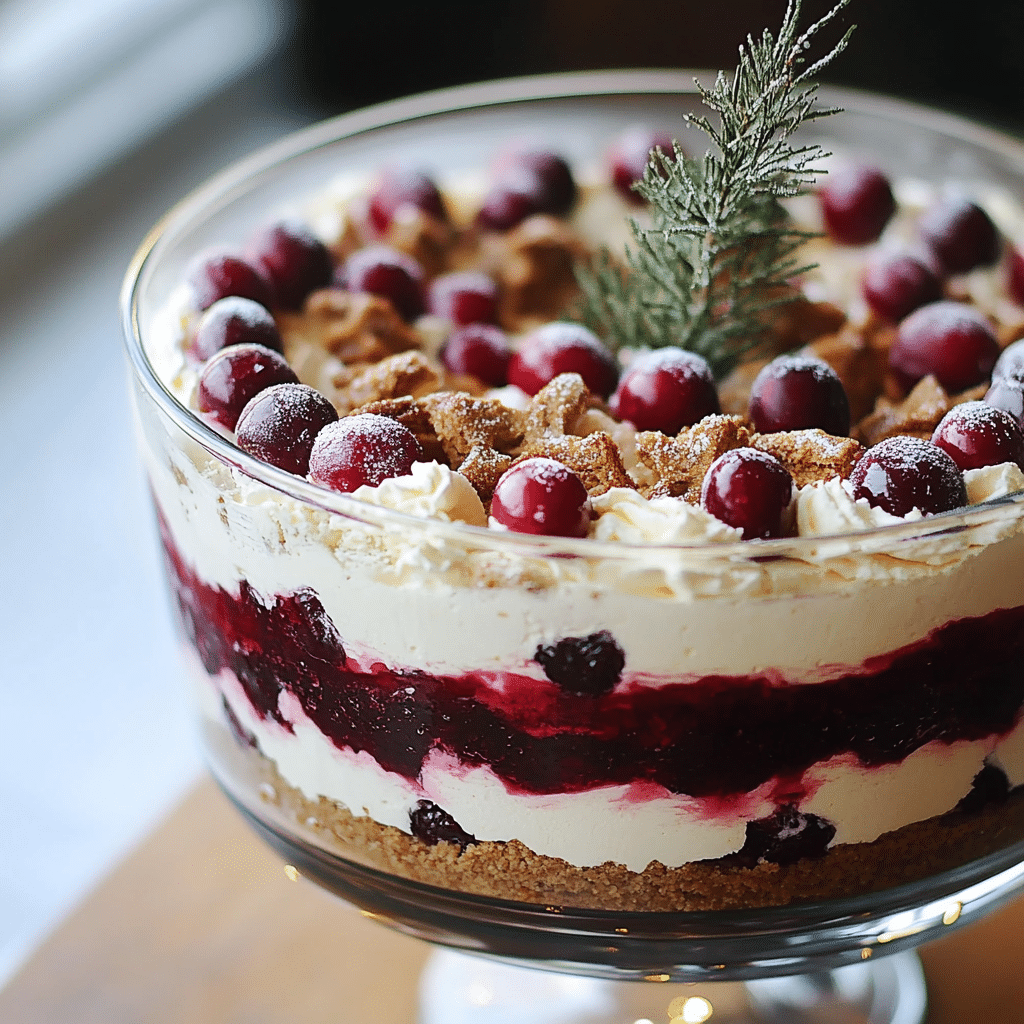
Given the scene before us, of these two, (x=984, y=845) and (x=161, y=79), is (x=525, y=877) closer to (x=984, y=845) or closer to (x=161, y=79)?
(x=984, y=845)

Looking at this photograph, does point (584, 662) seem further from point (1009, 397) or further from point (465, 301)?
point (465, 301)

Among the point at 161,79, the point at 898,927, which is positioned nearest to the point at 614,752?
the point at 898,927

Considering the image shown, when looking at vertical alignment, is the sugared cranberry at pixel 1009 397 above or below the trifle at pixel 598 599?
above

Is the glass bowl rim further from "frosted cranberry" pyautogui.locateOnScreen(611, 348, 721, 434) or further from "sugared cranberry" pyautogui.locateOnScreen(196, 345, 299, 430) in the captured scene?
"frosted cranberry" pyautogui.locateOnScreen(611, 348, 721, 434)

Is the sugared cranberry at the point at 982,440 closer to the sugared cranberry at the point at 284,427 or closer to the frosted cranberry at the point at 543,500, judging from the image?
the frosted cranberry at the point at 543,500

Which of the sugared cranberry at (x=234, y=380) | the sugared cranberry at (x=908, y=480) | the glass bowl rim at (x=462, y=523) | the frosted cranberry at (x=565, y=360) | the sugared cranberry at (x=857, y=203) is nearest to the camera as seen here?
the glass bowl rim at (x=462, y=523)

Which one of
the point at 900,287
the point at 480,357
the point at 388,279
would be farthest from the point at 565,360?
the point at 900,287

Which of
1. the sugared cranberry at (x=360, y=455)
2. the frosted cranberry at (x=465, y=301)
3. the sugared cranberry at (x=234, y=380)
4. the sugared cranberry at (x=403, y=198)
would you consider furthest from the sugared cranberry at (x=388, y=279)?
the sugared cranberry at (x=360, y=455)
